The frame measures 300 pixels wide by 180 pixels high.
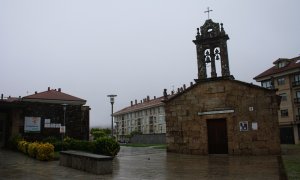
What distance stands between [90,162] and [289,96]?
43.9 meters

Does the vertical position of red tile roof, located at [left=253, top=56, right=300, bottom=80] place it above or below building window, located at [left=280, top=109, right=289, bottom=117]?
above

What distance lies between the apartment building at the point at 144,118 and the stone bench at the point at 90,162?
4832 cm

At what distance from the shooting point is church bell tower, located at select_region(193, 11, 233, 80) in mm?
20906

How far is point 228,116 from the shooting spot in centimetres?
1986

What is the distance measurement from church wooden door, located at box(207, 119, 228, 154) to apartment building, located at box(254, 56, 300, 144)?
28.5 m

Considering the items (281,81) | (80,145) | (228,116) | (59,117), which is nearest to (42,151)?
(80,145)

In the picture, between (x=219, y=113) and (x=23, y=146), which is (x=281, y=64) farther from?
(x=23, y=146)

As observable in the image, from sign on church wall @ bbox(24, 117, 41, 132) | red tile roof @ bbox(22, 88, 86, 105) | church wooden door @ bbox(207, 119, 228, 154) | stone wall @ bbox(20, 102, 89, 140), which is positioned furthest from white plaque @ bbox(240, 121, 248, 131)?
red tile roof @ bbox(22, 88, 86, 105)

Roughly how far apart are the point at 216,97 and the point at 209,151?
3.81 metres

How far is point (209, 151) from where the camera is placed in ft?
66.4

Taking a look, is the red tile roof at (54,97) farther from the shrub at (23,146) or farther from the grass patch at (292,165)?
the grass patch at (292,165)

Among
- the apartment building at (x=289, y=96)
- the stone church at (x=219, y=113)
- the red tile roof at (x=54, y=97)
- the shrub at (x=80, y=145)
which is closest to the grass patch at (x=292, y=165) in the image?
the stone church at (x=219, y=113)

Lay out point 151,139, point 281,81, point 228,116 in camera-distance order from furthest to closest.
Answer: point 281,81
point 151,139
point 228,116

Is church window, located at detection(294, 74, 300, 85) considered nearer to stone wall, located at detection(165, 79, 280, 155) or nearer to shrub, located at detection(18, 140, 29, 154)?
stone wall, located at detection(165, 79, 280, 155)
